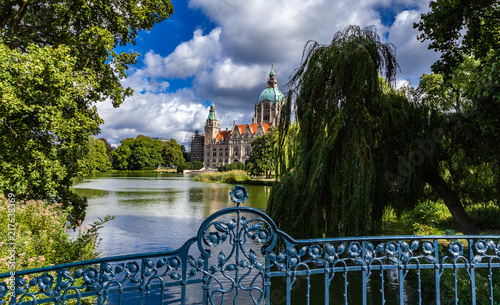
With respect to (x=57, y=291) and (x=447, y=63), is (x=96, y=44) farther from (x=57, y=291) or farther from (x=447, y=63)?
(x=447, y=63)

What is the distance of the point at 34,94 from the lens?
21.0 ft

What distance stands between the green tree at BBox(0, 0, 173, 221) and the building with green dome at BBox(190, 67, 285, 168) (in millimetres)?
84952

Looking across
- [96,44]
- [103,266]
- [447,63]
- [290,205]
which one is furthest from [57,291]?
[447,63]

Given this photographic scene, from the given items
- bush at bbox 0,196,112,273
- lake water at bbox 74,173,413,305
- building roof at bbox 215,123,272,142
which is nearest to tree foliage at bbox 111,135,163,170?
building roof at bbox 215,123,272,142

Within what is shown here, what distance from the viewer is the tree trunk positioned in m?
6.74

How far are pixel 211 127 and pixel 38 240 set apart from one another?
107 m

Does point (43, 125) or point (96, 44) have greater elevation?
point (96, 44)

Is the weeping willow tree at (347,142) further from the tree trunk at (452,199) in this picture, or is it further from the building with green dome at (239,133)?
the building with green dome at (239,133)

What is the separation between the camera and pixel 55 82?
658cm

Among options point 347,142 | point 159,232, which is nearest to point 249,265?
point 347,142

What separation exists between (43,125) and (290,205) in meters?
5.41

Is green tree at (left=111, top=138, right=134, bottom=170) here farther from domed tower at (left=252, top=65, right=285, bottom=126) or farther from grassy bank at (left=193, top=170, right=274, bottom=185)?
grassy bank at (left=193, top=170, right=274, bottom=185)

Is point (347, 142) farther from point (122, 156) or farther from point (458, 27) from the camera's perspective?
point (122, 156)

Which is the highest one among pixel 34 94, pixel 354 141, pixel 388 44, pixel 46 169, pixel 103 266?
pixel 388 44
